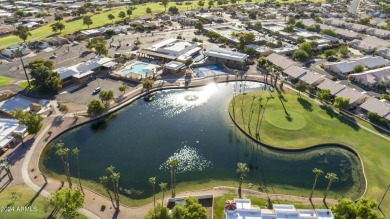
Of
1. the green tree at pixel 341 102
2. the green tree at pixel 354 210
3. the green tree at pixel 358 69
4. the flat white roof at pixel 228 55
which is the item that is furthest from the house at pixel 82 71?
the green tree at pixel 358 69

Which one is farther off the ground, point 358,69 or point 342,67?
point 342,67

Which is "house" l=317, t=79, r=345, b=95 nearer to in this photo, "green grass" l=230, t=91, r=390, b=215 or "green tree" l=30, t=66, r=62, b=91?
"green grass" l=230, t=91, r=390, b=215

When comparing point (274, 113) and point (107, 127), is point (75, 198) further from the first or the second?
point (274, 113)

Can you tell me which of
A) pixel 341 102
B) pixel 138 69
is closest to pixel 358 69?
pixel 341 102

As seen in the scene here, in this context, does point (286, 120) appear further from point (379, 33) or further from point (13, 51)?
point (13, 51)

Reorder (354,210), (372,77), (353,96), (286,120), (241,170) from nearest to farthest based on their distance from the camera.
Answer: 1. (354,210)
2. (241,170)
3. (286,120)
4. (353,96)
5. (372,77)

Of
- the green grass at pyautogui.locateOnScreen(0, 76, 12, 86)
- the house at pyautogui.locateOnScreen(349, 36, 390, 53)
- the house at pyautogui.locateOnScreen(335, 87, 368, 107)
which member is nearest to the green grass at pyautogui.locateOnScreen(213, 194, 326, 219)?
the house at pyautogui.locateOnScreen(335, 87, 368, 107)

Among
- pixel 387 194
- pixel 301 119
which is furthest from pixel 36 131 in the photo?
pixel 387 194
